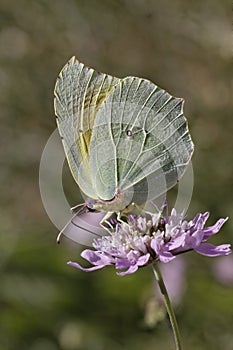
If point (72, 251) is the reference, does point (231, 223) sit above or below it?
above

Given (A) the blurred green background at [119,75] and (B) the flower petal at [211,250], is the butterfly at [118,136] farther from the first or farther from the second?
(A) the blurred green background at [119,75]

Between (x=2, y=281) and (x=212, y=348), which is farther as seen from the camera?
(x=2, y=281)

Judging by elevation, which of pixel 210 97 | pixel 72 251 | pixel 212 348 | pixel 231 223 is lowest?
pixel 212 348

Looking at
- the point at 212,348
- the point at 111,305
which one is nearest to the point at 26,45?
the point at 111,305

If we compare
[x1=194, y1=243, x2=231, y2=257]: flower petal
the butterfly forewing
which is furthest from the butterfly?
[x1=194, y1=243, x2=231, y2=257]: flower petal

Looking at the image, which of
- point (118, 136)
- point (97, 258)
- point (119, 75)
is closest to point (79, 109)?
point (118, 136)

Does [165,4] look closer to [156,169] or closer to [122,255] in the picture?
[156,169]

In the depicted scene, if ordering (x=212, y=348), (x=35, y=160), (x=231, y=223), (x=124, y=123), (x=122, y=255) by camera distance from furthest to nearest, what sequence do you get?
(x=35, y=160), (x=231, y=223), (x=212, y=348), (x=124, y=123), (x=122, y=255)
